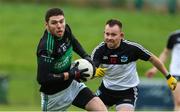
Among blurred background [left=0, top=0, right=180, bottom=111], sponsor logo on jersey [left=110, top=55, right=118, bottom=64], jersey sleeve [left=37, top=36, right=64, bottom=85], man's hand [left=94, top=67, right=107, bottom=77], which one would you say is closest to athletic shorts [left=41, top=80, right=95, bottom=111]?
man's hand [left=94, top=67, right=107, bottom=77]

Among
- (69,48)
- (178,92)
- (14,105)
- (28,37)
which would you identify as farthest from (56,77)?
(28,37)

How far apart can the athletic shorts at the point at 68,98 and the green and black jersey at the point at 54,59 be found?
0.09 m

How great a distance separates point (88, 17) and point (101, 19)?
866 mm

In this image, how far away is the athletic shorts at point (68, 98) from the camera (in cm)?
1149

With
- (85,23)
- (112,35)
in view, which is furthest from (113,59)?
(85,23)

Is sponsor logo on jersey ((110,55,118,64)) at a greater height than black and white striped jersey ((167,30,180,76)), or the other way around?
sponsor logo on jersey ((110,55,118,64))

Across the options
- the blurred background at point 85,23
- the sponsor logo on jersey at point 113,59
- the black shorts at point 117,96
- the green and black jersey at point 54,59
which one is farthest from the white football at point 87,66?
the blurred background at point 85,23

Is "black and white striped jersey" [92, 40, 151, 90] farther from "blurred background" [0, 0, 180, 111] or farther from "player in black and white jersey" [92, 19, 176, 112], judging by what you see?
"blurred background" [0, 0, 180, 111]

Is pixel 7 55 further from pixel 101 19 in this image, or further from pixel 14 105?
pixel 14 105

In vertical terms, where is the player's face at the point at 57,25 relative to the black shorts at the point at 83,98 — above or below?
above

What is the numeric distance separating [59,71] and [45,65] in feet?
1.34

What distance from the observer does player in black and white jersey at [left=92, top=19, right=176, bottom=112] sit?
40.2 feet

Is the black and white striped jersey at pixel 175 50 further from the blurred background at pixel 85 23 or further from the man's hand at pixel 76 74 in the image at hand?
the blurred background at pixel 85 23

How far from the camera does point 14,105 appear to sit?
942 inches
